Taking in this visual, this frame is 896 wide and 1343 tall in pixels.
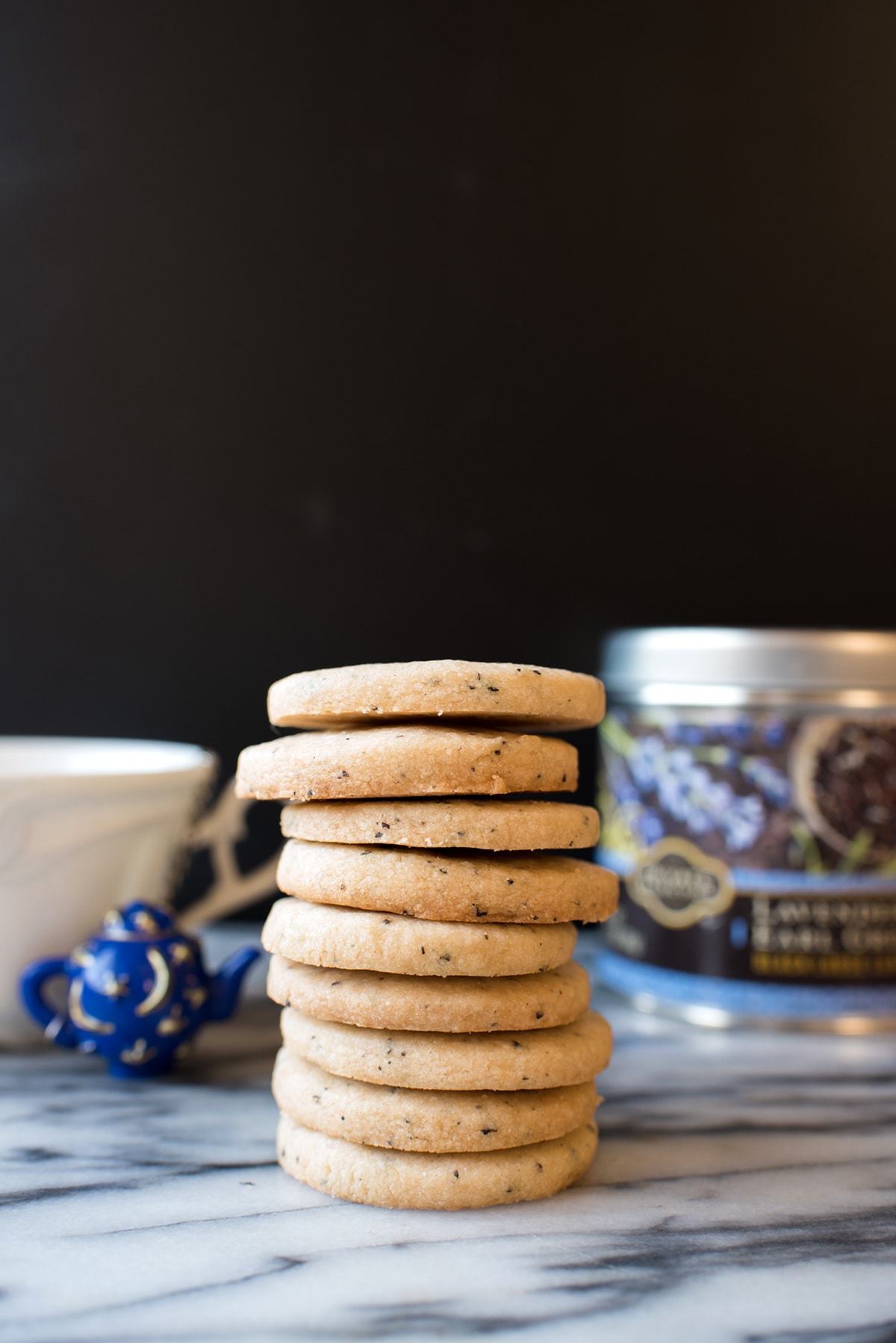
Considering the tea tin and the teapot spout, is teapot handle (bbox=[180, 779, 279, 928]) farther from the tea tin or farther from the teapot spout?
the tea tin

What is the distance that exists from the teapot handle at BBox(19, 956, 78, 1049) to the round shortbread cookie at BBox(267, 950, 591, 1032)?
0.76 feet

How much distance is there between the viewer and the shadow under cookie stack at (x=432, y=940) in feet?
1.82

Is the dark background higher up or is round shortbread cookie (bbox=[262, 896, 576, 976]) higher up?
the dark background

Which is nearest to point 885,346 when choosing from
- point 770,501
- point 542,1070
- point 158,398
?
point 770,501

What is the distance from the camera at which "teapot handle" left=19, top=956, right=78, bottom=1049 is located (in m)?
0.75

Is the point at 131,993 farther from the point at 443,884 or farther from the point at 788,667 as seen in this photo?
the point at 788,667

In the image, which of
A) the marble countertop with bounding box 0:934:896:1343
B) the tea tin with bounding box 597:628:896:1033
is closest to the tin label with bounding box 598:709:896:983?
the tea tin with bounding box 597:628:896:1033

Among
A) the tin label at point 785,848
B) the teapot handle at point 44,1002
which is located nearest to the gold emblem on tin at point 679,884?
the tin label at point 785,848

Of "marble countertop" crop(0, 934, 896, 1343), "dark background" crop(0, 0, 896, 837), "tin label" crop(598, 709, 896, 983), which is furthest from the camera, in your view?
"dark background" crop(0, 0, 896, 837)

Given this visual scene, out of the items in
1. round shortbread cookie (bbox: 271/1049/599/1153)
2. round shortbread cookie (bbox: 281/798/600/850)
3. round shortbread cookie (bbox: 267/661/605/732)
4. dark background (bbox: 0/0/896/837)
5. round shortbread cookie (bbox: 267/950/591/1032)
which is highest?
dark background (bbox: 0/0/896/837)

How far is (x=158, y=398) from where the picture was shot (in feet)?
3.61

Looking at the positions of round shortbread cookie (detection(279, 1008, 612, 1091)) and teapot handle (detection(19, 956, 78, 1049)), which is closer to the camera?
round shortbread cookie (detection(279, 1008, 612, 1091))

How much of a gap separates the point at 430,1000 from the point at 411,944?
29 mm

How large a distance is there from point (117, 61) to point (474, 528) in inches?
21.5
